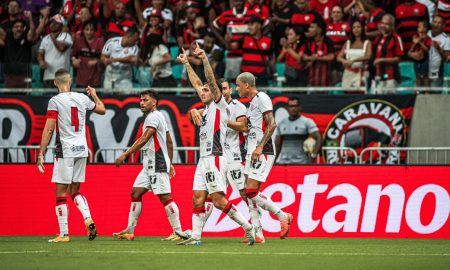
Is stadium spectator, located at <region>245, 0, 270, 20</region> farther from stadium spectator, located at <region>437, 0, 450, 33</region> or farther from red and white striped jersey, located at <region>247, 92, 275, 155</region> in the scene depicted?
red and white striped jersey, located at <region>247, 92, 275, 155</region>

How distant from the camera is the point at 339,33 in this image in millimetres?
21609

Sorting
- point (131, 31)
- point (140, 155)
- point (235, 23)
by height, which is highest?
point (235, 23)

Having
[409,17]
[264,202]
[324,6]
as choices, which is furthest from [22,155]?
[409,17]

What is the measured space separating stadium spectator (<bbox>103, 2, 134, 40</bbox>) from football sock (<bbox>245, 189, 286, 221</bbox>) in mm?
8086

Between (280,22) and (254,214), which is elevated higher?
(280,22)

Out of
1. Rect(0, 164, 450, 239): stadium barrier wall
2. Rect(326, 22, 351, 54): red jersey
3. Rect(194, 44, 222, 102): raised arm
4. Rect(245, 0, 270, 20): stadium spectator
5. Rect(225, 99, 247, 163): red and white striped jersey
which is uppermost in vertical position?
Rect(245, 0, 270, 20): stadium spectator

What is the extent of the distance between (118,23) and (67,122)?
807 centimetres

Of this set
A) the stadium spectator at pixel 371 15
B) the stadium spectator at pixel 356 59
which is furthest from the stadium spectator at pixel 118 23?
the stadium spectator at pixel 371 15

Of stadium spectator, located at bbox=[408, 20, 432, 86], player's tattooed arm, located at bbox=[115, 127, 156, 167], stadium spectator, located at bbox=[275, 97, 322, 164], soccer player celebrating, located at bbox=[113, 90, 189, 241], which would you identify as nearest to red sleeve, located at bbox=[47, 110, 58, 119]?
player's tattooed arm, located at bbox=[115, 127, 156, 167]

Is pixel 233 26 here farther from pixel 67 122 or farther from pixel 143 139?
pixel 67 122

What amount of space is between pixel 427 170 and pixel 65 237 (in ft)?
23.5

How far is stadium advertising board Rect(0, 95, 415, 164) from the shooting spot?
20469 mm

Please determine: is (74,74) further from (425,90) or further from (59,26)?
(425,90)

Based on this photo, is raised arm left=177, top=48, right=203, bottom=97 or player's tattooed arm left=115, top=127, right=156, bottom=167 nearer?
raised arm left=177, top=48, right=203, bottom=97
